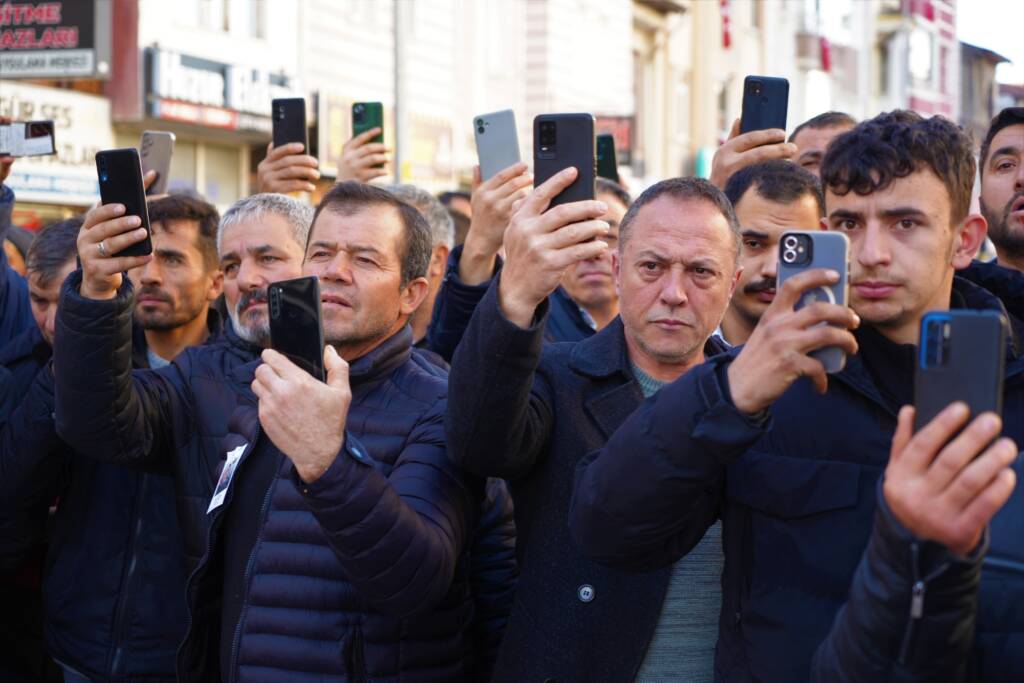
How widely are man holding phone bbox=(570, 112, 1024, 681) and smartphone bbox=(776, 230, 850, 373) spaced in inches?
0.9

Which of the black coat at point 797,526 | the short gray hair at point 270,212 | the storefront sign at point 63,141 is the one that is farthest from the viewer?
the storefront sign at point 63,141

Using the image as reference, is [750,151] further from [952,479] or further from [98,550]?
[952,479]

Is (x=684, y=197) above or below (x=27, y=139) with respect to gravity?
below

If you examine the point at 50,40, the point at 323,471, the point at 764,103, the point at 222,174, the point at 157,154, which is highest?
the point at 50,40

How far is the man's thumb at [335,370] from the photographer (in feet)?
9.16

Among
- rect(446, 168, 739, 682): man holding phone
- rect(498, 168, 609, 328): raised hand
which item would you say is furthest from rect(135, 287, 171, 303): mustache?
rect(498, 168, 609, 328): raised hand

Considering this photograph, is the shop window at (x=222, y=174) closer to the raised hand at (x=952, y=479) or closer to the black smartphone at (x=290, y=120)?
the black smartphone at (x=290, y=120)

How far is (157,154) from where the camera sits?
4.84 meters

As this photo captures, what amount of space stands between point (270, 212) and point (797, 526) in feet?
8.41

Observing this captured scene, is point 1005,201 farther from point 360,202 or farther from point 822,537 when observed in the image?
point 822,537

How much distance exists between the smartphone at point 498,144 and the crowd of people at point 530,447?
7 centimetres

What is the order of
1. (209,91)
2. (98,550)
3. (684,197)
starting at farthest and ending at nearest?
(209,91)
(98,550)
(684,197)

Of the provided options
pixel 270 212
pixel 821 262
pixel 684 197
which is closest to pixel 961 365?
pixel 821 262

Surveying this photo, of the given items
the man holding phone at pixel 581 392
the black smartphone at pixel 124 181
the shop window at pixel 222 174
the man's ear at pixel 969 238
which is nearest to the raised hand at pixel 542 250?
the man holding phone at pixel 581 392
